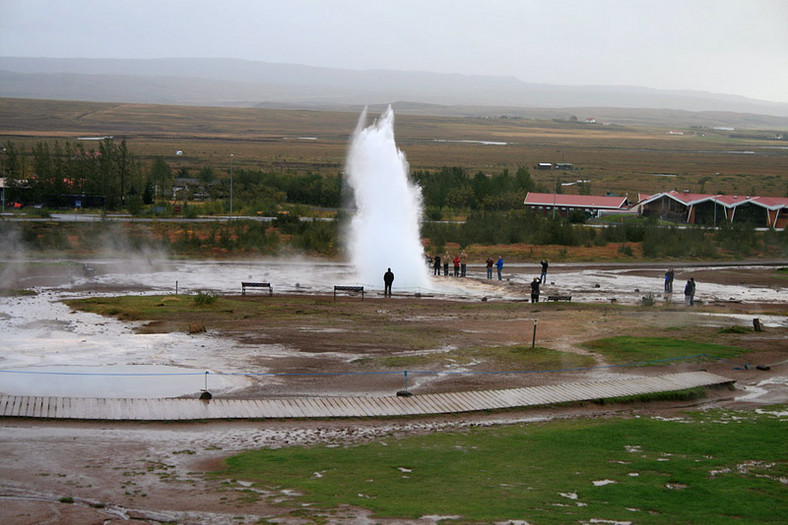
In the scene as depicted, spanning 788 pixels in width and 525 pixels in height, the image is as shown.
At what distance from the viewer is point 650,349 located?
939 inches

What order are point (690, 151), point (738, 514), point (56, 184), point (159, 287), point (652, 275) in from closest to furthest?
point (738, 514), point (159, 287), point (652, 275), point (56, 184), point (690, 151)

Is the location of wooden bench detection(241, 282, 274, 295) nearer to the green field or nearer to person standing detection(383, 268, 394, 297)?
person standing detection(383, 268, 394, 297)

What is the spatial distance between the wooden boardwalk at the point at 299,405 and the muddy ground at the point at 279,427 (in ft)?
1.10

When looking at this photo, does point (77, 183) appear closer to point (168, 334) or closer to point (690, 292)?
point (168, 334)

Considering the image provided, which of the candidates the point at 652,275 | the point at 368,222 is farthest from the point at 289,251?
the point at 652,275

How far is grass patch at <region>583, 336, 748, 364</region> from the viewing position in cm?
2300

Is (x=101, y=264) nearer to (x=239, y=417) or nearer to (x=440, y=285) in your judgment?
(x=440, y=285)

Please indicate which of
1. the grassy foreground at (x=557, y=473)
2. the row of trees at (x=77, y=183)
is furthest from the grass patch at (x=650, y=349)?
the row of trees at (x=77, y=183)

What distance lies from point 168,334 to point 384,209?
17.7 metres

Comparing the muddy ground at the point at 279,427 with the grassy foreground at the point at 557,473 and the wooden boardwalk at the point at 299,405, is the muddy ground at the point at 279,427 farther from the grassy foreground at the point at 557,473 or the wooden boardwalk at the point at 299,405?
the grassy foreground at the point at 557,473

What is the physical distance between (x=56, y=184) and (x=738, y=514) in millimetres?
67879

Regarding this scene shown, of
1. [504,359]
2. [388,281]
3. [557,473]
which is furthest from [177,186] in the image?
[557,473]

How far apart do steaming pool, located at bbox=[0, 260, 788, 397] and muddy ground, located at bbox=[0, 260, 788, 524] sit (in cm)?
135

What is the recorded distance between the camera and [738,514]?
1152cm
